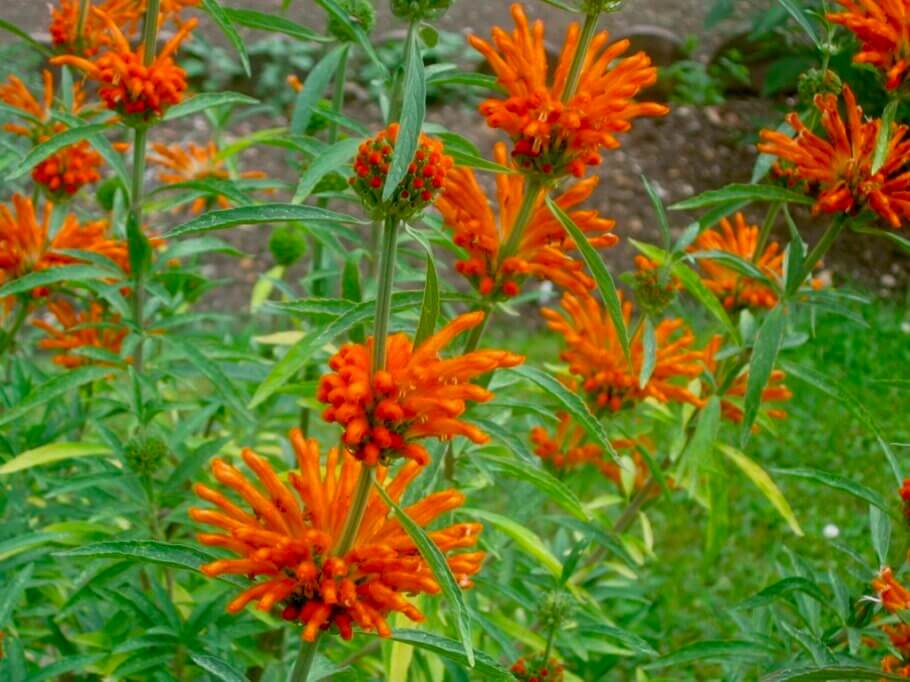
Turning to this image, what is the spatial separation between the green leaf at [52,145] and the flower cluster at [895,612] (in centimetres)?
120

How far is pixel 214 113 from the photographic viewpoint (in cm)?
221

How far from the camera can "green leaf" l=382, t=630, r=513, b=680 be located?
106cm

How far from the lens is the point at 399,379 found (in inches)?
38.2

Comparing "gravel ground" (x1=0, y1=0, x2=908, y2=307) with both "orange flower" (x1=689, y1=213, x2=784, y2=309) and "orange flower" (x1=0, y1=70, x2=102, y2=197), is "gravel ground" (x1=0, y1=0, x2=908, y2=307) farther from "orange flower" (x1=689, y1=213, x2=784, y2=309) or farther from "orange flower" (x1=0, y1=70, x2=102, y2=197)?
"orange flower" (x1=689, y1=213, x2=784, y2=309)

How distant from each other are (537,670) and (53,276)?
3.07ft

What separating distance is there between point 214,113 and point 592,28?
3.78 feet

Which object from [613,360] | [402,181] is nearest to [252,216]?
[402,181]

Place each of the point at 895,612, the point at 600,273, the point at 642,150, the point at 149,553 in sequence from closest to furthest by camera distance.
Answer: the point at 149,553
the point at 600,273
the point at 895,612
the point at 642,150

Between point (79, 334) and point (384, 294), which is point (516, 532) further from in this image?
point (79, 334)

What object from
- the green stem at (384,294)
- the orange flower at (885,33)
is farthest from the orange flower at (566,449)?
the green stem at (384,294)

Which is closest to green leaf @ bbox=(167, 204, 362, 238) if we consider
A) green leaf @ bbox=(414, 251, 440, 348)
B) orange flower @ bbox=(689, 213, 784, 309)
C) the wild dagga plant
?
the wild dagga plant

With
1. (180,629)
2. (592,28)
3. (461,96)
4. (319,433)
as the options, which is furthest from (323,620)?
(461,96)

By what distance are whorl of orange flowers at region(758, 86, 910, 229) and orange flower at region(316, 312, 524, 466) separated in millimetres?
746

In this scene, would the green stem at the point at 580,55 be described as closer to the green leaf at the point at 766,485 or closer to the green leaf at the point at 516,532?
the green leaf at the point at 516,532
